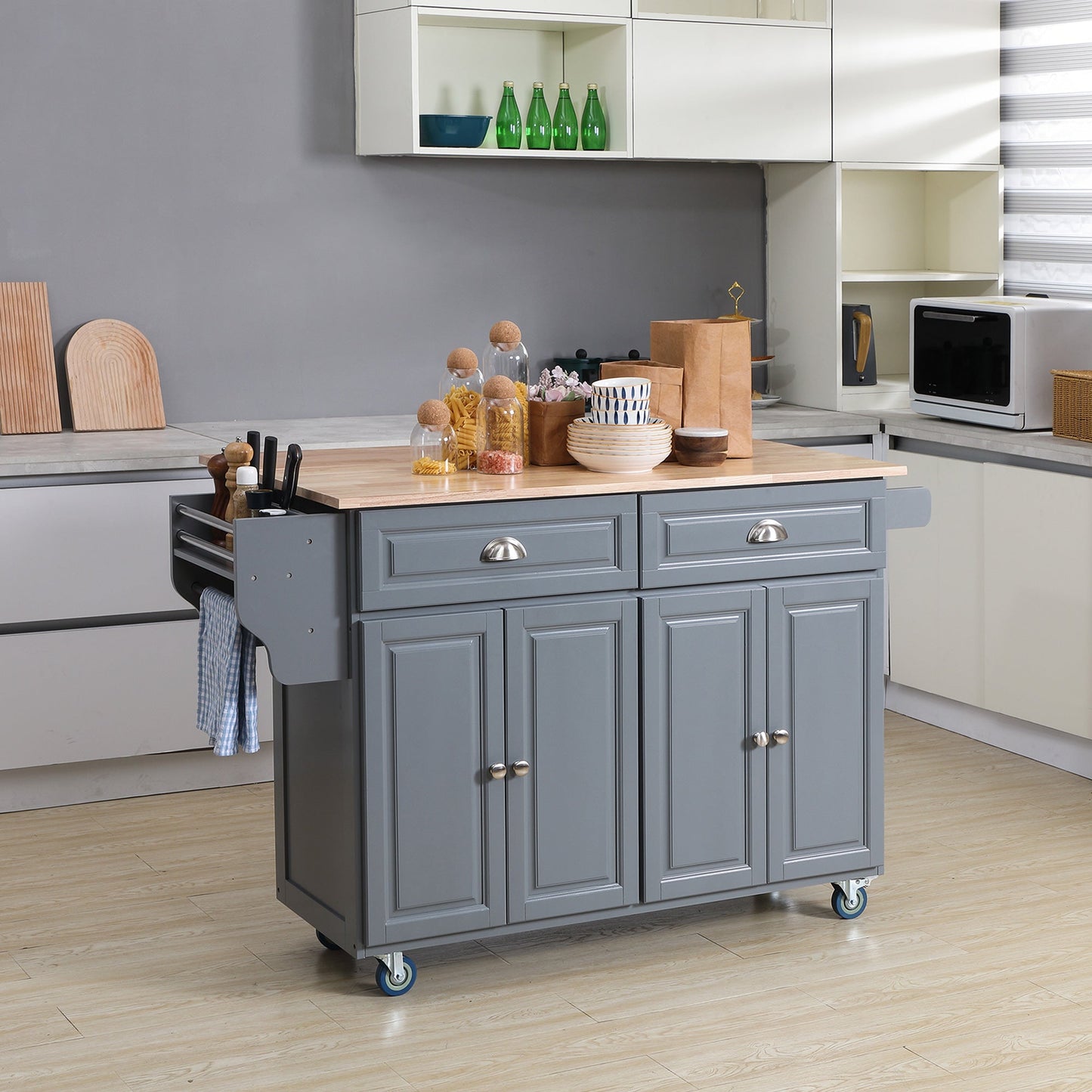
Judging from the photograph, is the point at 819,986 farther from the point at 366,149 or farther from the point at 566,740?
the point at 366,149

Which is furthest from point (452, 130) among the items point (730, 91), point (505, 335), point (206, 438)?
point (505, 335)

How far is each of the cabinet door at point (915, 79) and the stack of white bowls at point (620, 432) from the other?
2042 millimetres

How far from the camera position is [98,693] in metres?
3.84

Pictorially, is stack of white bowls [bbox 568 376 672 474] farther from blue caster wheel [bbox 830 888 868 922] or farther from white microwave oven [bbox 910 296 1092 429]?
white microwave oven [bbox 910 296 1092 429]

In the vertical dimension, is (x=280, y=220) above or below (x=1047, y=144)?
below

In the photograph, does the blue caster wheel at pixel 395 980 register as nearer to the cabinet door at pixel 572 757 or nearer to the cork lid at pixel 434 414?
the cabinet door at pixel 572 757

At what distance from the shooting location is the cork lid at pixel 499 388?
2.85 meters

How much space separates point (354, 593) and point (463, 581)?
192mm

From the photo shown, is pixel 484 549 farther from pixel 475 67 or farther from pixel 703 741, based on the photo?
pixel 475 67

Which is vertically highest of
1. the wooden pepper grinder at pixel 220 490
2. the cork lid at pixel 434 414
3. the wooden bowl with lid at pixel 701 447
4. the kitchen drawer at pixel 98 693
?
the cork lid at pixel 434 414

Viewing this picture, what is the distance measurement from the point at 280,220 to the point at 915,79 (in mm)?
1895

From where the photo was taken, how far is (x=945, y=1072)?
2.53 metres

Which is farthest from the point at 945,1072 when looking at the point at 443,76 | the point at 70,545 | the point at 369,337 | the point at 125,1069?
the point at 443,76

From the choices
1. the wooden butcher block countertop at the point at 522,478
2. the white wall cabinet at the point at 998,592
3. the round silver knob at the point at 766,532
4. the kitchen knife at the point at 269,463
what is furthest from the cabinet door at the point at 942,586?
the kitchen knife at the point at 269,463
